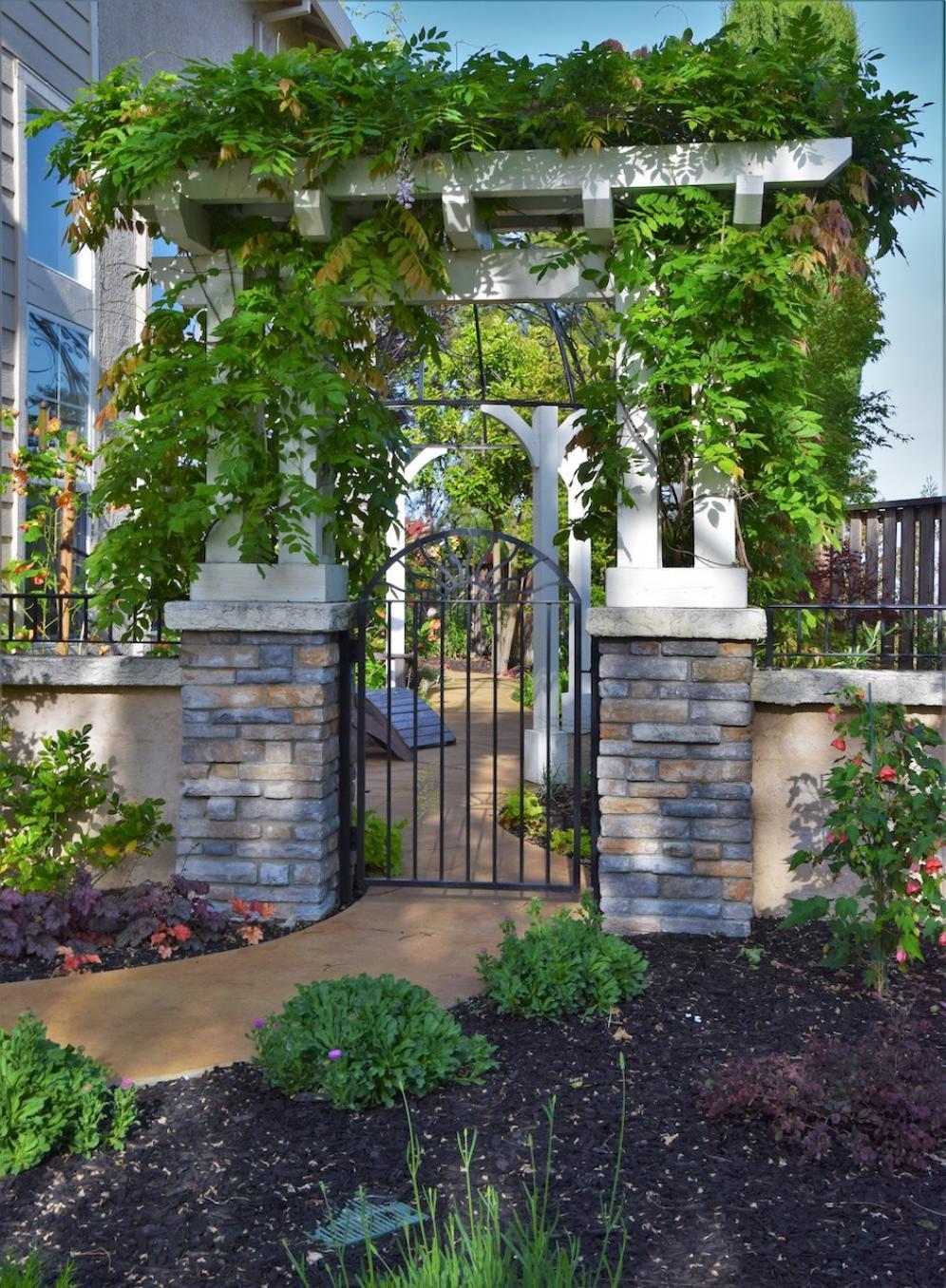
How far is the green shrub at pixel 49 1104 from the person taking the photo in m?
2.73

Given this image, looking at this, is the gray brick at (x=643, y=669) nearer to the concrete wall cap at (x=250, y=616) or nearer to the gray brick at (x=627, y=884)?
the gray brick at (x=627, y=884)

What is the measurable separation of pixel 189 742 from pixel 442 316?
7182 millimetres

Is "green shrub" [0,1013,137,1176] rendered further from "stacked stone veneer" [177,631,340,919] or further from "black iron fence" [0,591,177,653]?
"black iron fence" [0,591,177,653]

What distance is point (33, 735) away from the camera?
5336mm

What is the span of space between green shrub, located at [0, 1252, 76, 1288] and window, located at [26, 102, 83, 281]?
5.96 meters

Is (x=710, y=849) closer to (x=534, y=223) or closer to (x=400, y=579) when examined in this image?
(x=534, y=223)

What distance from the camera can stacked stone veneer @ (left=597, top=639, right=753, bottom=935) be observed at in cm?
456

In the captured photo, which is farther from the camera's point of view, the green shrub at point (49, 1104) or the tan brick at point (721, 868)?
the tan brick at point (721, 868)

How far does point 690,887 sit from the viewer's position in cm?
460

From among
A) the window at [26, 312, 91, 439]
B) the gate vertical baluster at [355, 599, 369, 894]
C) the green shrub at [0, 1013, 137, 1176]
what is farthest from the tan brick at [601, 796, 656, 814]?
the window at [26, 312, 91, 439]

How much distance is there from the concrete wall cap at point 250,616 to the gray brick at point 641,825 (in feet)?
4.38

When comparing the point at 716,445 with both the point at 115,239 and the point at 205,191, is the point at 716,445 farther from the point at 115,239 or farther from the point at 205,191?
the point at 115,239

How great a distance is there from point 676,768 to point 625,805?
24cm

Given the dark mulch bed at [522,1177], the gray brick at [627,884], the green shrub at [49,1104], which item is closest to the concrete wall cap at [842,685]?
the gray brick at [627,884]
